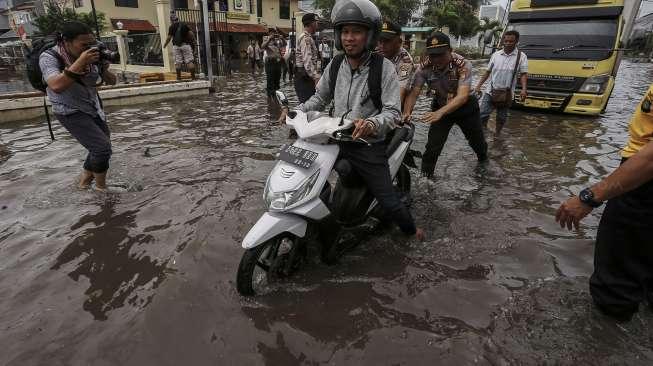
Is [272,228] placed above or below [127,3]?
below

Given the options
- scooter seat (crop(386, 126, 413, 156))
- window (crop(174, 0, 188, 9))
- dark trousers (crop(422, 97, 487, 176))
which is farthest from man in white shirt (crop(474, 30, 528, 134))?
window (crop(174, 0, 188, 9))

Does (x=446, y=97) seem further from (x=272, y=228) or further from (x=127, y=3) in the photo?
(x=127, y=3)

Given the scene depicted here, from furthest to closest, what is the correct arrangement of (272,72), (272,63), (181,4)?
(181,4), (272,72), (272,63)

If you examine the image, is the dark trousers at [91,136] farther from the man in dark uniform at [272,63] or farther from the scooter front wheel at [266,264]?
the man in dark uniform at [272,63]

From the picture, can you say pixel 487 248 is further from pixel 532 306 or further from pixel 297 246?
pixel 297 246

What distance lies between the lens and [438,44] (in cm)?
403

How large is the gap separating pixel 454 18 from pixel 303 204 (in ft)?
146

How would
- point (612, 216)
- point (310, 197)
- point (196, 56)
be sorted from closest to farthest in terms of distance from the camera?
1. point (612, 216)
2. point (310, 197)
3. point (196, 56)

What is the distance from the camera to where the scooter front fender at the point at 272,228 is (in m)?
2.38

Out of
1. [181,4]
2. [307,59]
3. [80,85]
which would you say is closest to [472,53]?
[181,4]

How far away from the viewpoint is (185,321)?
98.0 inches

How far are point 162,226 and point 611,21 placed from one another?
398 inches

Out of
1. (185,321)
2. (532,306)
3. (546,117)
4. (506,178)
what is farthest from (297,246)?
(546,117)

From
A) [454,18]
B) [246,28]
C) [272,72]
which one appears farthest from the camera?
[454,18]
